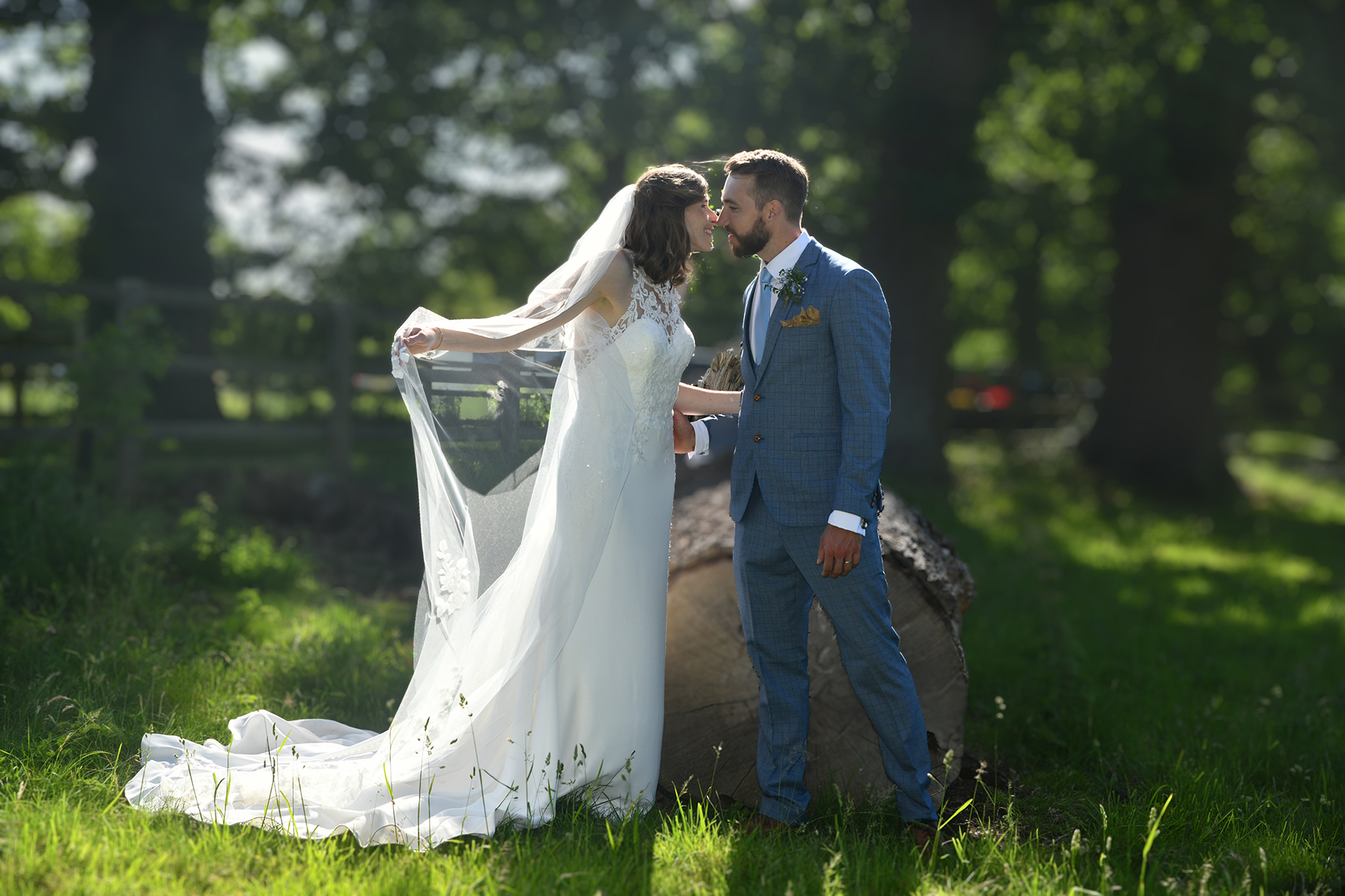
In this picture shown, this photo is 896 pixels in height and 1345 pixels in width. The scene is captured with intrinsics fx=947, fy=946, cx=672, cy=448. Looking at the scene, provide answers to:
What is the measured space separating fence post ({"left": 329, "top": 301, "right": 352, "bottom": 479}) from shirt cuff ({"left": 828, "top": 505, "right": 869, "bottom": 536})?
6.81 m

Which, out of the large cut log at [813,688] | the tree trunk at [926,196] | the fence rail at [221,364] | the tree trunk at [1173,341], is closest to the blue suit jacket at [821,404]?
the large cut log at [813,688]

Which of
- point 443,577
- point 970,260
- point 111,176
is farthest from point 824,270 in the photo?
point 970,260

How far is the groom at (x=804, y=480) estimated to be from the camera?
294 centimetres

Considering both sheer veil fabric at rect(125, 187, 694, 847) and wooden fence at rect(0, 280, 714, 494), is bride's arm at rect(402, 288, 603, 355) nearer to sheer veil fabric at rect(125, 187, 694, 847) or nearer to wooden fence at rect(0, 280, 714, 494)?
sheer veil fabric at rect(125, 187, 694, 847)

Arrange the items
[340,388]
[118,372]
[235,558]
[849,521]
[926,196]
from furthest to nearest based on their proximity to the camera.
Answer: [926,196] < [340,388] < [118,372] < [235,558] < [849,521]

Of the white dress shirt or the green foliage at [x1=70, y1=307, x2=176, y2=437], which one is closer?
the white dress shirt

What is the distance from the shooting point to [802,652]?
3256 mm

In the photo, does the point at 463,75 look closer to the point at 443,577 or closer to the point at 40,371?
the point at 40,371

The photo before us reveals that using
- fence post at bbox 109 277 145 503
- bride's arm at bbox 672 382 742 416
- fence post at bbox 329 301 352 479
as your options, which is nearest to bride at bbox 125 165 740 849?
bride's arm at bbox 672 382 742 416

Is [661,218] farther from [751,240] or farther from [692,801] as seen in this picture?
[692,801]

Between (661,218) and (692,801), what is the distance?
2.10 metres

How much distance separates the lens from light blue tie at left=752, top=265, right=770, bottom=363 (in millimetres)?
3168

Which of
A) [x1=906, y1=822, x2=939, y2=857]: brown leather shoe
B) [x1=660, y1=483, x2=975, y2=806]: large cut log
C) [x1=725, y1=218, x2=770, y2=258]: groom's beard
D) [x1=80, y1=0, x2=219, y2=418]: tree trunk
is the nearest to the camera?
[x1=906, y1=822, x2=939, y2=857]: brown leather shoe

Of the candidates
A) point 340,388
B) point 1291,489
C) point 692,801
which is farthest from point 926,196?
point 1291,489
